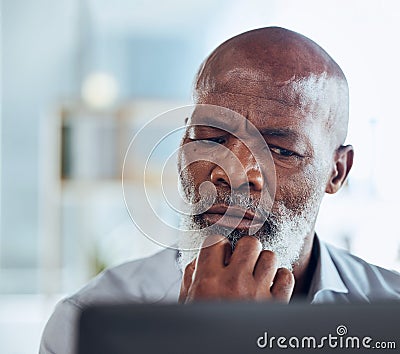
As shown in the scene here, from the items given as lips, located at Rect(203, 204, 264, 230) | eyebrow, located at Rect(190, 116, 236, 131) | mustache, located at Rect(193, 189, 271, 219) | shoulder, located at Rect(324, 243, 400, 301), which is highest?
eyebrow, located at Rect(190, 116, 236, 131)

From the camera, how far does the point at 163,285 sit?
979 mm

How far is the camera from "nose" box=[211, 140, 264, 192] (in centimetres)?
91

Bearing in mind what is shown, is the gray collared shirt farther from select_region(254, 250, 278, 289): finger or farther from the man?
select_region(254, 250, 278, 289): finger

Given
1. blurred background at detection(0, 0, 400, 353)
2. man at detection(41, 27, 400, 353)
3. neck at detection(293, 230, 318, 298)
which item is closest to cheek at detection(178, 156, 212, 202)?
man at detection(41, 27, 400, 353)

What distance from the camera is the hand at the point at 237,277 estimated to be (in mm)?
645

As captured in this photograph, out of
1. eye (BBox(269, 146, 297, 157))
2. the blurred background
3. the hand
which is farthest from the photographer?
the blurred background

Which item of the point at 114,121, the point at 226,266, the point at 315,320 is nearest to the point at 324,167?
the point at 226,266

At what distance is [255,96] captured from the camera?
37.1 inches

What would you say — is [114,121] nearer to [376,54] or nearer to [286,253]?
[376,54]

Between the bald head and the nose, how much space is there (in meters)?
0.08

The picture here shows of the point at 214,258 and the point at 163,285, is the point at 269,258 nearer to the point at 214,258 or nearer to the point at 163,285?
the point at 214,258

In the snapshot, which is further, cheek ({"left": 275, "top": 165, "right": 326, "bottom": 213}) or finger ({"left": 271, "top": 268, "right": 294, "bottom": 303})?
cheek ({"left": 275, "top": 165, "right": 326, "bottom": 213})

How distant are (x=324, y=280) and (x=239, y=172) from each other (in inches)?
7.3

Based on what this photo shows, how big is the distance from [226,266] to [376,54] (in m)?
0.68
